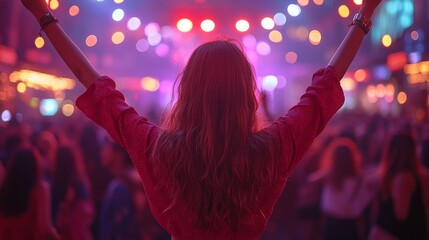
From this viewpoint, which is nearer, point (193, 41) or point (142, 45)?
point (193, 41)

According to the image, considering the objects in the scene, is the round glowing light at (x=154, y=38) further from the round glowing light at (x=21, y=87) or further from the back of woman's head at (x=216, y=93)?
the back of woman's head at (x=216, y=93)

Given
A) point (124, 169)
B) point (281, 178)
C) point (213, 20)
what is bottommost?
point (124, 169)

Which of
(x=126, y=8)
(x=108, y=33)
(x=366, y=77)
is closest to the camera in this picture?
(x=126, y=8)

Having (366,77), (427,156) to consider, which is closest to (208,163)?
(427,156)

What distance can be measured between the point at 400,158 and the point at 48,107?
2496 cm

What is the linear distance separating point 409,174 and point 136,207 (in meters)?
2.77

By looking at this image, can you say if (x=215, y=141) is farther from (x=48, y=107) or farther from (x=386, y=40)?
(x=386, y=40)

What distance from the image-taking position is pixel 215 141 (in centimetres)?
202

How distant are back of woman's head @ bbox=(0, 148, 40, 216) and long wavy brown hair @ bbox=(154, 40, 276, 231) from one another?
127 inches

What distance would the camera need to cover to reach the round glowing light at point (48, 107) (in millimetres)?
27472

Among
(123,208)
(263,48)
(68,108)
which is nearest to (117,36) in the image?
(68,108)

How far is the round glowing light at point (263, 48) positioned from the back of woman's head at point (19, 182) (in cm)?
3703

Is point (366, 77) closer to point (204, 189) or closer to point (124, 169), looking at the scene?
point (124, 169)

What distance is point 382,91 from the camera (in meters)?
34.3
